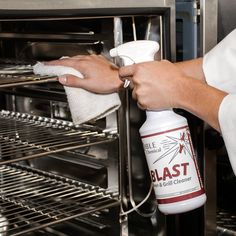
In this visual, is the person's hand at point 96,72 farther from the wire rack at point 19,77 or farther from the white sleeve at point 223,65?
the white sleeve at point 223,65

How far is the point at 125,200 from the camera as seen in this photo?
1.35m

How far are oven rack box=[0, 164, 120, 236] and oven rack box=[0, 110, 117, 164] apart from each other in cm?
13

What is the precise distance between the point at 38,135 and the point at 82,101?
40 centimetres

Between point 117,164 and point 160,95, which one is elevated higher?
point 160,95

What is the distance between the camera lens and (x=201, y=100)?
105 centimetres

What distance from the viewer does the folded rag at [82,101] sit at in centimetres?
117

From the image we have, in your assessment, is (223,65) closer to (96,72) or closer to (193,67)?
(193,67)

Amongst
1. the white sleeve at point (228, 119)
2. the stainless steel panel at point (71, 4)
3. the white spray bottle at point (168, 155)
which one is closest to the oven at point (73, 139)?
the stainless steel panel at point (71, 4)

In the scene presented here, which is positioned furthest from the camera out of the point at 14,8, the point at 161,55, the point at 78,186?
the point at 78,186

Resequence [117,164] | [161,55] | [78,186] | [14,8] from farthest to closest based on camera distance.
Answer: [78,186]
[117,164]
[161,55]
[14,8]

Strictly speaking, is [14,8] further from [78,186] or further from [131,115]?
[78,186]

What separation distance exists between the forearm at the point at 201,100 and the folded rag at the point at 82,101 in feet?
0.68

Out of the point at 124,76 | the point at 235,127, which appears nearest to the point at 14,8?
the point at 124,76

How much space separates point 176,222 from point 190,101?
412 millimetres
